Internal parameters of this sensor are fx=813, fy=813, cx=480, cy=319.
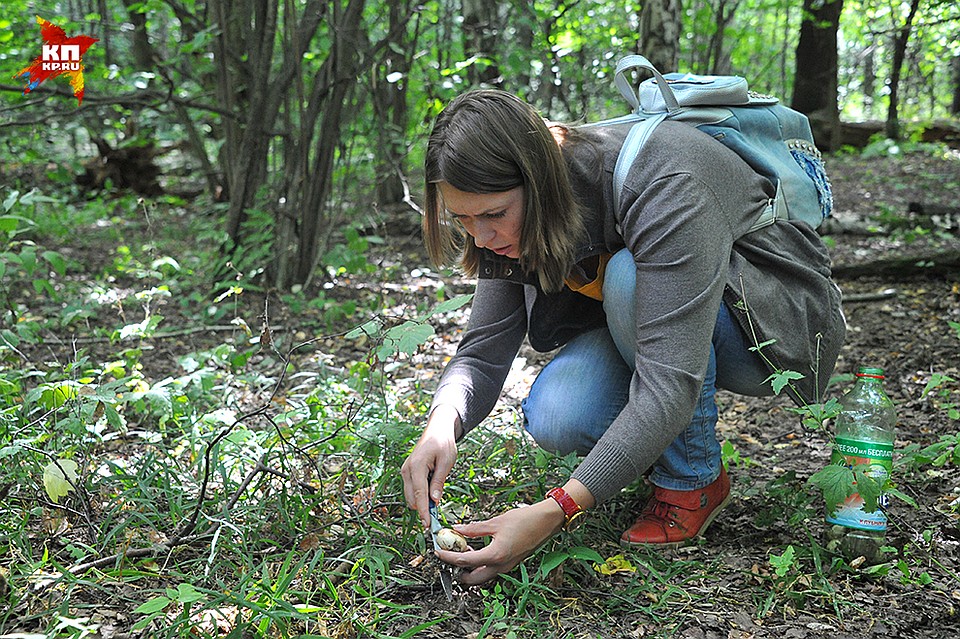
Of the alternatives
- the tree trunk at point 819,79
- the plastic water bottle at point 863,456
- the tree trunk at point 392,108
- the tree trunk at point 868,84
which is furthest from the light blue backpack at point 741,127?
the tree trunk at point 868,84

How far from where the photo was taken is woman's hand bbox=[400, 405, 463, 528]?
1777mm

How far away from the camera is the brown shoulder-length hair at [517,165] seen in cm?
172

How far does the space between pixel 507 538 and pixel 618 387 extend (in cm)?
65

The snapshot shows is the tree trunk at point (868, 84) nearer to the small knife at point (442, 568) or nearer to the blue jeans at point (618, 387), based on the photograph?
the blue jeans at point (618, 387)

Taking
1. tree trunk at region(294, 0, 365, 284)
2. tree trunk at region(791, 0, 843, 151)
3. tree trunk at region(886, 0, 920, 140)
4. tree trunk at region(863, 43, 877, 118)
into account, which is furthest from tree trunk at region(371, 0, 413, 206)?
tree trunk at region(863, 43, 877, 118)

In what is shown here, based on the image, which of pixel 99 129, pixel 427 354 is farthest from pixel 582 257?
pixel 99 129

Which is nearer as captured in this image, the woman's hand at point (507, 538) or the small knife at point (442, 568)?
the woman's hand at point (507, 538)

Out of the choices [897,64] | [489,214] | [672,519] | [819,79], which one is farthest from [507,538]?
[819,79]

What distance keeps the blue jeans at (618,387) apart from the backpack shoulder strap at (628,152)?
6.1 inches

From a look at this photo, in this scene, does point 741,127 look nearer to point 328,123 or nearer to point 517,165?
point 517,165

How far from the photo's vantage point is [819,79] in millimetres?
9508

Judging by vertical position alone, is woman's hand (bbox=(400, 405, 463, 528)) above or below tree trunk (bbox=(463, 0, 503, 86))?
below

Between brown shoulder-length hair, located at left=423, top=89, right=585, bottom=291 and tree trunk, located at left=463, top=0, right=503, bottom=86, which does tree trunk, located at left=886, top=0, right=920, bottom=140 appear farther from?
brown shoulder-length hair, located at left=423, top=89, right=585, bottom=291

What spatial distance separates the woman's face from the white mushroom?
0.63 metres
